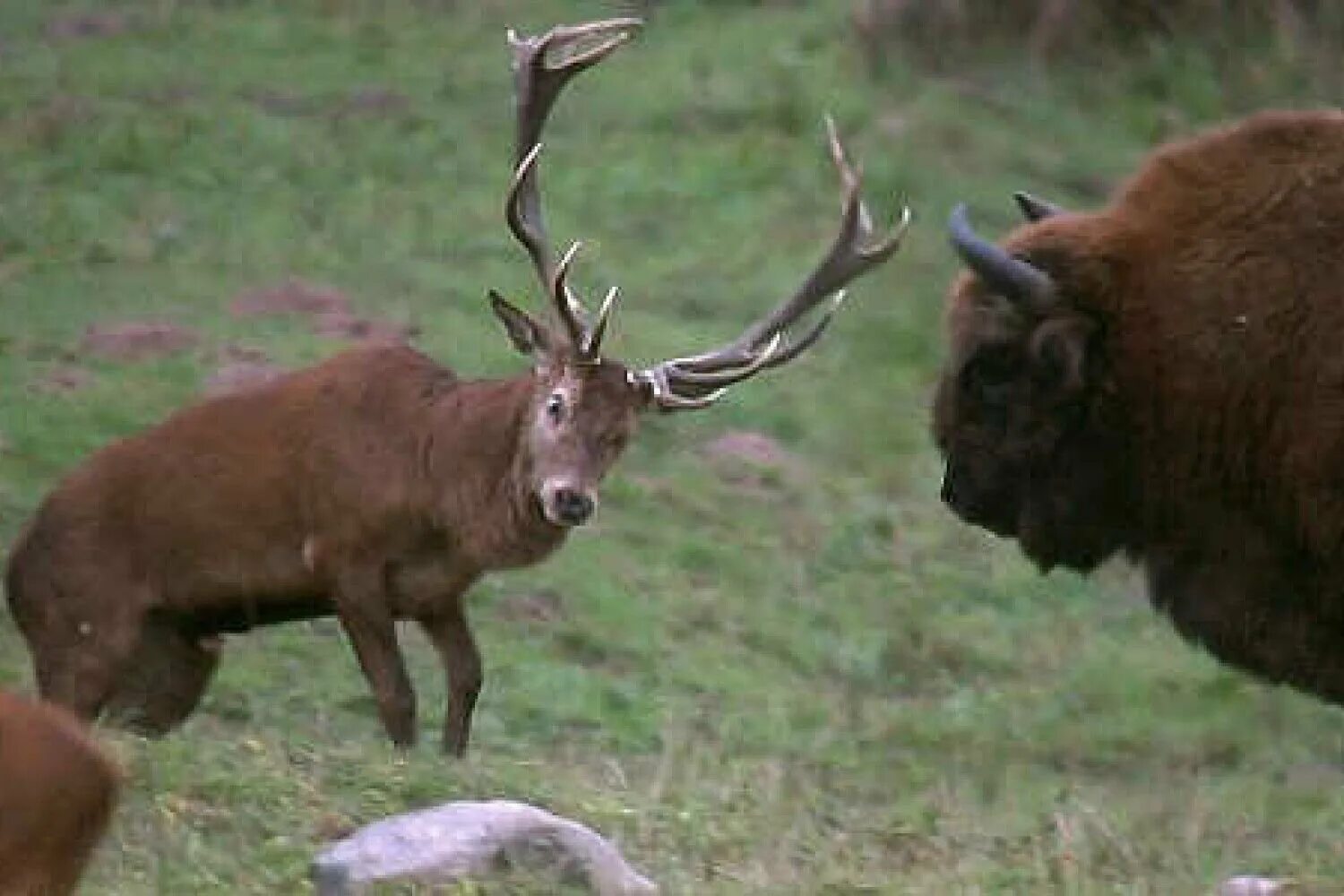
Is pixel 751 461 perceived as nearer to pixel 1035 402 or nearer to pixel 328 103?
pixel 328 103

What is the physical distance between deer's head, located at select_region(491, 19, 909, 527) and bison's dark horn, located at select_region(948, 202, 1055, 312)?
2.56 m

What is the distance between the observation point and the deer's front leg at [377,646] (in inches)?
442

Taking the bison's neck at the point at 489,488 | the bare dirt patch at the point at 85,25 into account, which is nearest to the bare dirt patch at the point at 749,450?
the bison's neck at the point at 489,488

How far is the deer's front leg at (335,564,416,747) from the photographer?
1123cm

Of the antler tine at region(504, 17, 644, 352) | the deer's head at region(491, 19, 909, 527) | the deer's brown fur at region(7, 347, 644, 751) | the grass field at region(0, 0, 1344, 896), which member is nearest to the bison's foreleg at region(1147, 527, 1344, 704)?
the grass field at region(0, 0, 1344, 896)

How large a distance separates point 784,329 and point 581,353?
1.22 metres

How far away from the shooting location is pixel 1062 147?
66.1ft

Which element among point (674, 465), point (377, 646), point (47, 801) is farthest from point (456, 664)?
point (47, 801)

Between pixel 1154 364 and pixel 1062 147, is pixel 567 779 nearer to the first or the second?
pixel 1154 364

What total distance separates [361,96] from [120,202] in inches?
106

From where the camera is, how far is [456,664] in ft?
37.4

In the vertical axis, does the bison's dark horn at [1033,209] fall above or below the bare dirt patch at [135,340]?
above

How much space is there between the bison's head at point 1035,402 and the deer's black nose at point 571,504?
252 cm

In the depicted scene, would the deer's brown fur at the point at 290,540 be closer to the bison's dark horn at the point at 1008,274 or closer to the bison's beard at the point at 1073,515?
the bison's beard at the point at 1073,515
